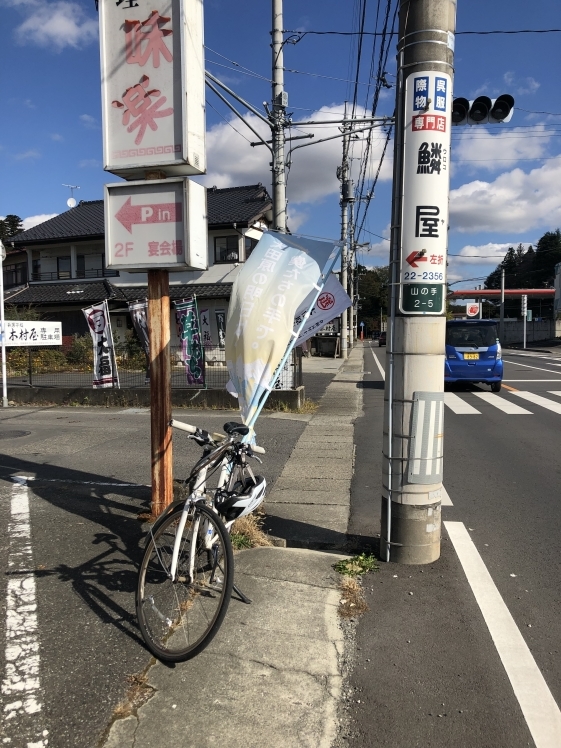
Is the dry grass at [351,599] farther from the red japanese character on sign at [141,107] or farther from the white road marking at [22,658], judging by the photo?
the red japanese character on sign at [141,107]

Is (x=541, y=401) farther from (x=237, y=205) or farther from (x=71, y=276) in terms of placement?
(x=71, y=276)

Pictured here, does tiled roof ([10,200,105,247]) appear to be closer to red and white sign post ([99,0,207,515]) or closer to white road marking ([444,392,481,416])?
white road marking ([444,392,481,416])

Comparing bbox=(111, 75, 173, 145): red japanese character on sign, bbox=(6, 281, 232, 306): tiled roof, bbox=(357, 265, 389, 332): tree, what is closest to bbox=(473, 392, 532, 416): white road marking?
bbox=(111, 75, 173, 145): red japanese character on sign

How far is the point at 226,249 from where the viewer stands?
28.9m

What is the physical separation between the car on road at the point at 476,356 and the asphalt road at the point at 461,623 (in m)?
7.91

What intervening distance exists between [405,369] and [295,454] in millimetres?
4383

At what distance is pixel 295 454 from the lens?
8.18 m

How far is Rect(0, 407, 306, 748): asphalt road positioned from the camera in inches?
105

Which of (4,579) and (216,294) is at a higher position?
(216,294)

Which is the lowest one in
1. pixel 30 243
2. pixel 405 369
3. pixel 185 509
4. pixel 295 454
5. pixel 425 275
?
pixel 295 454

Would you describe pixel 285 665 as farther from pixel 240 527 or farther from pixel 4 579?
pixel 4 579

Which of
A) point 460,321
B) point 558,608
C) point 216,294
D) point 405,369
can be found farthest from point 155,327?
point 216,294

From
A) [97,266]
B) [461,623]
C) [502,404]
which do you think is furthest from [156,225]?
[97,266]

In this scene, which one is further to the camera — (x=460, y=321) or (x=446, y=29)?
(x=460, y=321)
